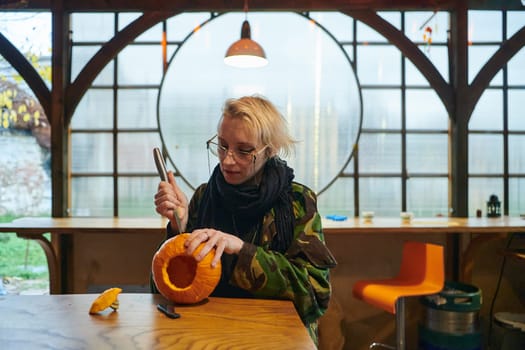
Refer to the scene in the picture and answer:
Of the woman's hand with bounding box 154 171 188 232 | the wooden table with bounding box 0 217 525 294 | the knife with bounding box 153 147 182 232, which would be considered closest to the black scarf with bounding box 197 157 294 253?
the woman's hand with bounding box 154 171 188 232

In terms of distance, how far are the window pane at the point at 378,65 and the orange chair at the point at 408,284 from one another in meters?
1.45

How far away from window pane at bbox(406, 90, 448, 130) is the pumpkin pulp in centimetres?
297

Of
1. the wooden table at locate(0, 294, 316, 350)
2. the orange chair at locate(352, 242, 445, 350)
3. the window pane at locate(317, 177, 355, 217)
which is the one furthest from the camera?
the window pane at locate(317, 177, 355, 217)

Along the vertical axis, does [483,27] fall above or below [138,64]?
above

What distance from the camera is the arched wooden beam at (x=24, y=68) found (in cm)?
352

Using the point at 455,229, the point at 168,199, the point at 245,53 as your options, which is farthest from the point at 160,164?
the point at 455,229

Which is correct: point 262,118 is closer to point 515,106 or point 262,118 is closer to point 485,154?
point 485,154

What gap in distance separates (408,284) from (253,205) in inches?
70.9

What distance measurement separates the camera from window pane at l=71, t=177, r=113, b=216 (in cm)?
371

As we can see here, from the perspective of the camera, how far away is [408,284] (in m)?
2.85

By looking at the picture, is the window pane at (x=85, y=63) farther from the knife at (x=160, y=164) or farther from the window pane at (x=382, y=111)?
the knife at (x=160, y=164)

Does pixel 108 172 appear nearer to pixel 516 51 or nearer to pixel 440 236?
pixel 440 236

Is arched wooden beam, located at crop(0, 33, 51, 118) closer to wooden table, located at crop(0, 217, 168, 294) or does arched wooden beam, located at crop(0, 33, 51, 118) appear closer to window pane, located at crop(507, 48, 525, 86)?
wooden table, located at crop(0, 217, 168, 294)

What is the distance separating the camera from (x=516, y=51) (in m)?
3.62
